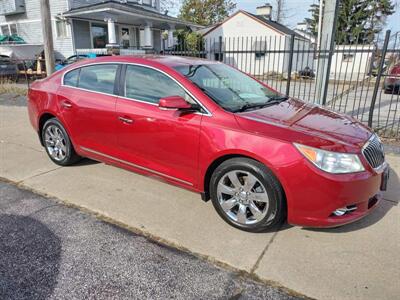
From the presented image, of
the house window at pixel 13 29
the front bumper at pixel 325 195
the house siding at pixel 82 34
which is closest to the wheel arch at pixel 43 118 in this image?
the front bumper at pixel 325 195

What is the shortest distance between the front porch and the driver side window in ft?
41.1

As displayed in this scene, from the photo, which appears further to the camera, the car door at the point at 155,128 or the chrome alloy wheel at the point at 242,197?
the car door at the point at 155,128

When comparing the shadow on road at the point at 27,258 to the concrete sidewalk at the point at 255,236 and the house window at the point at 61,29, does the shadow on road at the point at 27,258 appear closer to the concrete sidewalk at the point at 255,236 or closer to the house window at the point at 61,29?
the concrete sidewalk at the point at 255,236

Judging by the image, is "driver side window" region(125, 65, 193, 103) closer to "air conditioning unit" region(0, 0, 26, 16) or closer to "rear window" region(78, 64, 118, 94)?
"rear window" region(78, 64, 118, 94)

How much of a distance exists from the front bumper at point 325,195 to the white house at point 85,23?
1544 centimetres

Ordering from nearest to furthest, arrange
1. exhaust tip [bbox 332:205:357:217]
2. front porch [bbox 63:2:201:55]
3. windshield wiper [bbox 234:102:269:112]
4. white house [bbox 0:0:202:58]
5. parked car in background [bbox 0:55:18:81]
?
exhaust tip [bbox 332:205:357:217]
windshield wiper [bbox 234:102:269:112]
parked car in background [bbox 0:55:18:81]
front porch [bbox 63:2:201:55]
white house [bbox 0:0:202:58]

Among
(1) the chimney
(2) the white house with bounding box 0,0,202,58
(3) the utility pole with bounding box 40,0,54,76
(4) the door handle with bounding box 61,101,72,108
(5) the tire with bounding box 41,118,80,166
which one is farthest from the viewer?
(1) the chimney

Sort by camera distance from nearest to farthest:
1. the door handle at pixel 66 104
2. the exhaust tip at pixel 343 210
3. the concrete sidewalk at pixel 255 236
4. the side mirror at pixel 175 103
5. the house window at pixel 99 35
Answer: the concrete sidewalk at pixel 255 236 < the exhaust tip at pixel 343 210 < the side mirror at pixel 175 103 < the door handle at pixel 66 104 < the house window at pixel 99 35

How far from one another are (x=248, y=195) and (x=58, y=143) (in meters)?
2.98

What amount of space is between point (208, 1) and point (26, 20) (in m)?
24.8

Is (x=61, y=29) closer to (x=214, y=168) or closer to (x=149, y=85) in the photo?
(x=149, y=85)

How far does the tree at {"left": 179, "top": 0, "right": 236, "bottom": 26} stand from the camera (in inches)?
1565

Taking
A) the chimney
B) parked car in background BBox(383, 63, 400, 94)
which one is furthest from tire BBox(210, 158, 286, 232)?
the chimney

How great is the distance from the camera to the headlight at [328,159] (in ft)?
8.60
